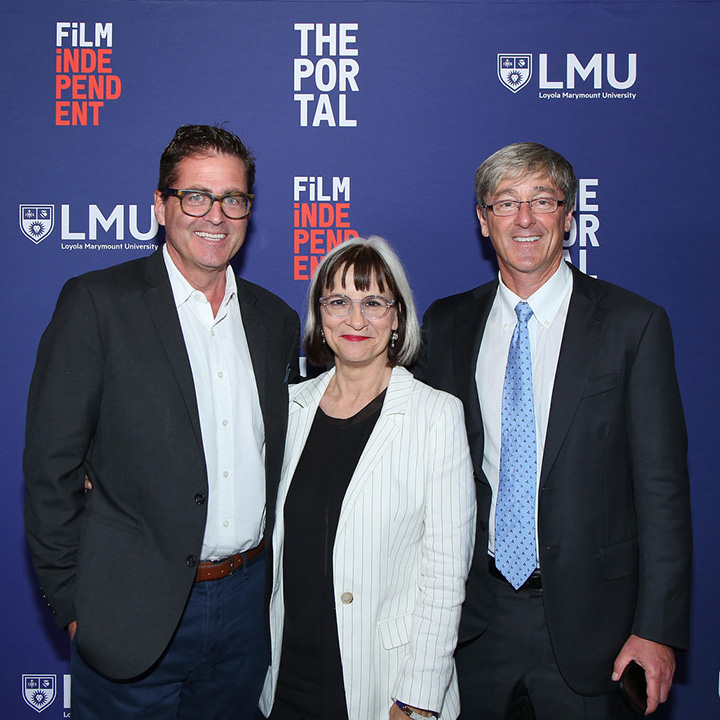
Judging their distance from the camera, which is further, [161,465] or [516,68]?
[516,68]

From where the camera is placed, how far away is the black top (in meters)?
1.66

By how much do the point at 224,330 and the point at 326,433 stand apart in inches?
16.9

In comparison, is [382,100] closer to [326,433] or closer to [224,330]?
[224,330]

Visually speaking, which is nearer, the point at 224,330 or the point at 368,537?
the point at 368,537

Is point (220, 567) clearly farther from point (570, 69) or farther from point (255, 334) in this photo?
point (570, 69)

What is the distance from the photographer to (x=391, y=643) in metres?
1.65

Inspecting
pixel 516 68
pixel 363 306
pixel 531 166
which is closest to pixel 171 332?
pixel 363 306

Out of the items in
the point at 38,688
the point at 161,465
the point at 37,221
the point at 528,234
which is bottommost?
the point at 38,688

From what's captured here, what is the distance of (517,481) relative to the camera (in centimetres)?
182

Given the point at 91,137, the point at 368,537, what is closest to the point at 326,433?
the point at 368,537

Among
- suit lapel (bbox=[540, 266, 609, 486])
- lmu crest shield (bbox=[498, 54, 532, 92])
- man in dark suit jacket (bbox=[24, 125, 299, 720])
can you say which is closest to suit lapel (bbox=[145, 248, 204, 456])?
man in dark suit jacket (bbox=[24, 125, 299, 720])

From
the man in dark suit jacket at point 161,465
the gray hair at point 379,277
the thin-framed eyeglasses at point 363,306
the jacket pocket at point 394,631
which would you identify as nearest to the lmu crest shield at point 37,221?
the man in dark suit jacket at point 161,465

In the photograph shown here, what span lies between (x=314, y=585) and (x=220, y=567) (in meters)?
0.30

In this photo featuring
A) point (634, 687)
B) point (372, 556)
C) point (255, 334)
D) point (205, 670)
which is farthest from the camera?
point (255, 334)
